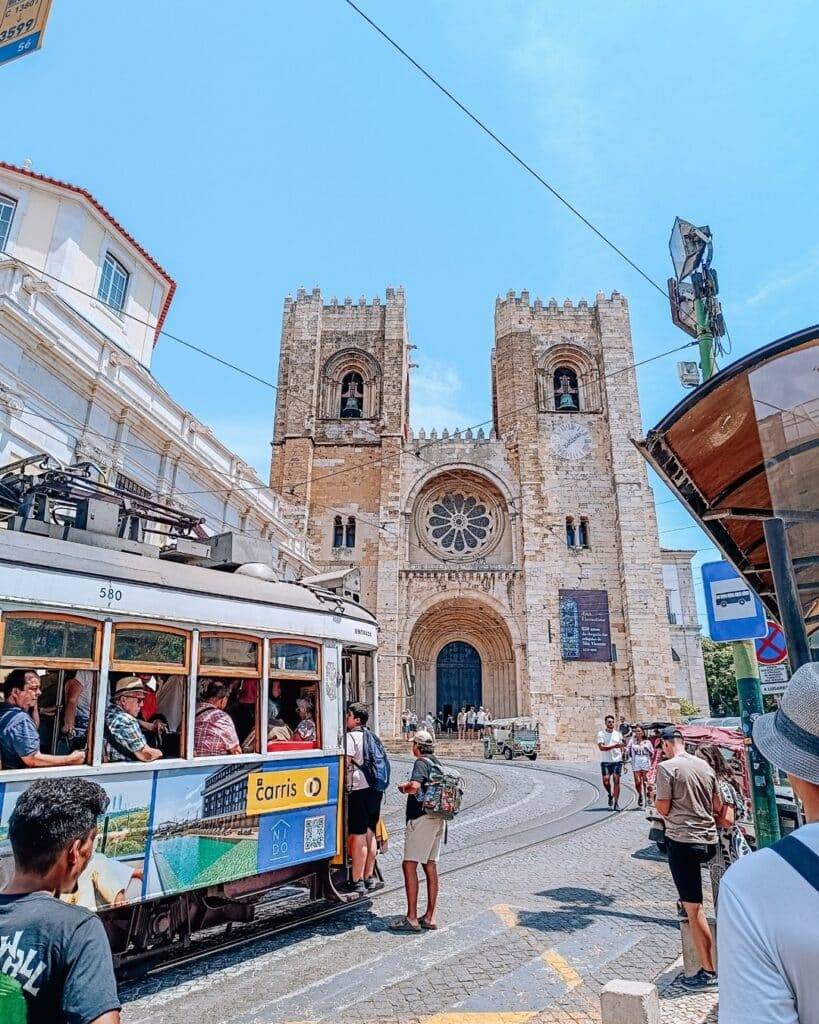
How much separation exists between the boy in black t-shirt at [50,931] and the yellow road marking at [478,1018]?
2.43 metres

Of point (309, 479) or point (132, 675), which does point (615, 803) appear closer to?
point (132, 675)

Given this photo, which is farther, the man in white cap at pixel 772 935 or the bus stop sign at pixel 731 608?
the bus stop sign at pixel 731 608

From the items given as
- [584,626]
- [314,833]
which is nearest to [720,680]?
[584,626]

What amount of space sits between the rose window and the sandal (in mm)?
23174

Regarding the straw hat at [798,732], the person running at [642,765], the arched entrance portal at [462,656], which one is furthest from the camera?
the arched entrance portal at [462,656]

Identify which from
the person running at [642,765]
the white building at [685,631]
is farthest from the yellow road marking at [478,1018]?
the white building at [685,631]

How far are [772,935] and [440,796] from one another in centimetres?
396

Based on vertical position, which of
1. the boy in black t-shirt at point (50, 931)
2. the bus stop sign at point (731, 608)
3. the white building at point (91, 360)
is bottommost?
the boy in black t-shirt at point (50, 931)

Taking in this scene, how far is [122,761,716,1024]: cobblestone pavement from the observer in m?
3.42

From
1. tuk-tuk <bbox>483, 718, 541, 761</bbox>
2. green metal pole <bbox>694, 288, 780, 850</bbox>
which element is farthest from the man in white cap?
tuk-tuk <bbox>483, 718, 541, 761</bbox>

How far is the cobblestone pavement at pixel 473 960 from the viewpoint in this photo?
3.42 metres

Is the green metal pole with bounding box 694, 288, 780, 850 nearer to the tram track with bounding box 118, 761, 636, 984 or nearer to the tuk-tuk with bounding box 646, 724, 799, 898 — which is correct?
the tuk-tuk with bounding box 646, 724, 799, 898

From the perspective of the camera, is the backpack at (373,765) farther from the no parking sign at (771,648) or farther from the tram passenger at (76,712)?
the no parking sign at (771,648)

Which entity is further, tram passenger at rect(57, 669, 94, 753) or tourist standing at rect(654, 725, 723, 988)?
tram passenger at rect(57, 669, 94, 753)
